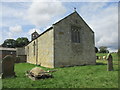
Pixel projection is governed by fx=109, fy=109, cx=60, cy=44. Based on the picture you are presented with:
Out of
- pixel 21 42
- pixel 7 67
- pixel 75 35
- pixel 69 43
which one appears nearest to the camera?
pixel 7 67

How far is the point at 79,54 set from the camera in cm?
1823

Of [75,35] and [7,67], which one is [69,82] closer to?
[7,67]

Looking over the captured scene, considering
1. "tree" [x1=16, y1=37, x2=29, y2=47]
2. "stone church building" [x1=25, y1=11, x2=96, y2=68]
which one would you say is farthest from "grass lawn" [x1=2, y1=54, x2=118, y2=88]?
"tree" [x1=16, y1=37, x2=29, y2=47]

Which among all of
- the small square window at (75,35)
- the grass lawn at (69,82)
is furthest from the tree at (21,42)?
the grass lawn at (69,82)

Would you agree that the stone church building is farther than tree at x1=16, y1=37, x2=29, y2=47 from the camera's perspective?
No

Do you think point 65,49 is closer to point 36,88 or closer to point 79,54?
point 79,54

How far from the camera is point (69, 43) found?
1720 centimetres

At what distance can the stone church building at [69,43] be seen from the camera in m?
15.7

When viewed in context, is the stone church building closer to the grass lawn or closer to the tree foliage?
the grass lawn

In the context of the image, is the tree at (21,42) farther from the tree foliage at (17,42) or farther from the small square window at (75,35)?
the small square window at (75,35)

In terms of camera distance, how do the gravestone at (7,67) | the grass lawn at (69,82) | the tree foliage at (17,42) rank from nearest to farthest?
the grass lawn at (69,82) → the gravestone at (7,67) → the tree foliage at (17,42)

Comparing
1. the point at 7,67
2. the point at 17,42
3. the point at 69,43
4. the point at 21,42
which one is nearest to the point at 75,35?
the point at 69,43

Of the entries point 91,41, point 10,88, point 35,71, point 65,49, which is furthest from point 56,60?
point 10,88

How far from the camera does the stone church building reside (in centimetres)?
1573
